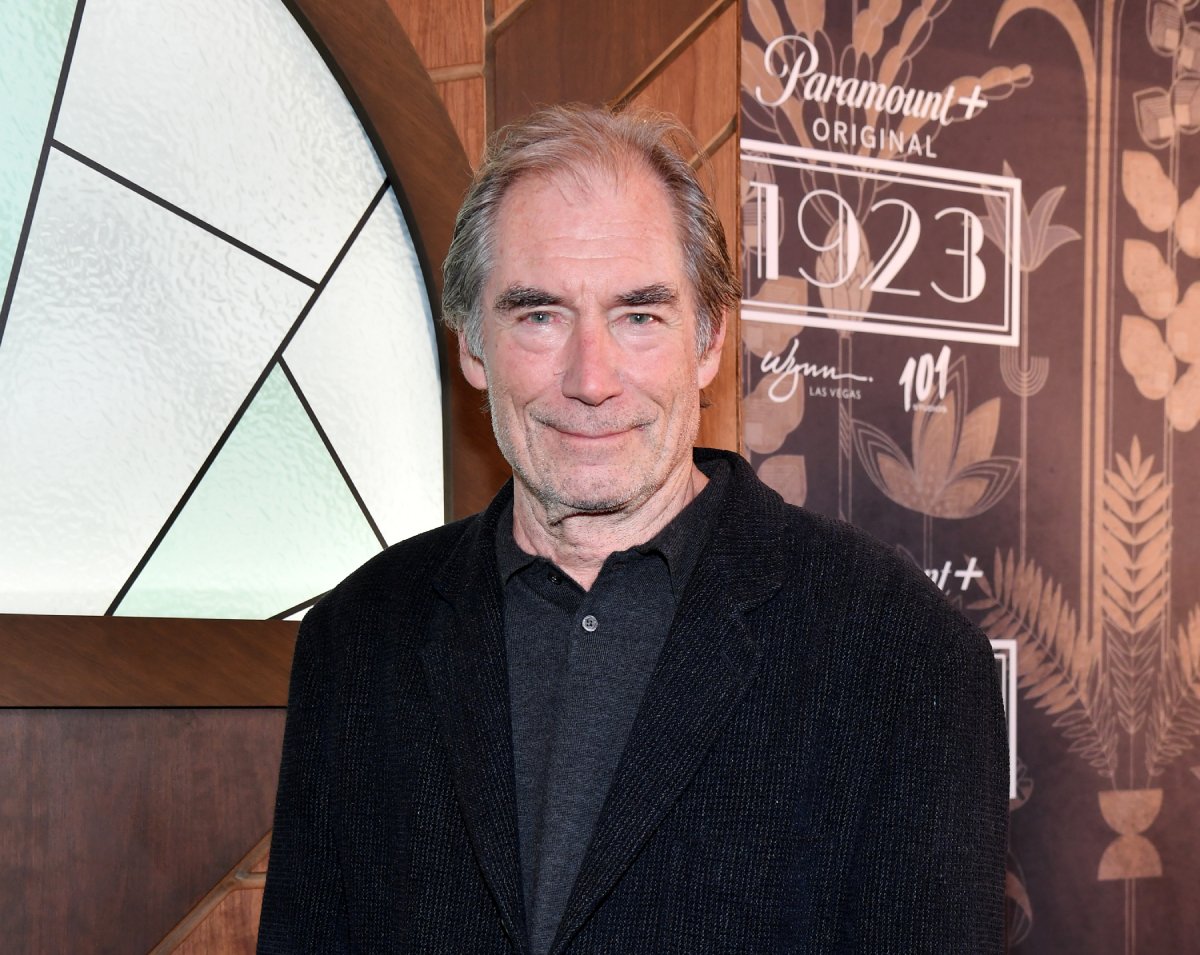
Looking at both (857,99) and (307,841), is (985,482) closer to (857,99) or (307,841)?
(857,99)

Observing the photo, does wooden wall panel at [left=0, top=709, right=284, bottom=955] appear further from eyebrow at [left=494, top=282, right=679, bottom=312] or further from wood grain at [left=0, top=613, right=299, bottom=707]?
eyebrow at [left=494, top=282, right=679, bottom=312]

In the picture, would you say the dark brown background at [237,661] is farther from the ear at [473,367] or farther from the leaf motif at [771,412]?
the ear at [473,367]

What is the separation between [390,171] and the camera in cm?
204

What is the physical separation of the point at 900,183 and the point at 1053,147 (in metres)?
0.31

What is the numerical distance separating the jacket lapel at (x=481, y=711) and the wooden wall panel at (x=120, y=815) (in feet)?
1.57

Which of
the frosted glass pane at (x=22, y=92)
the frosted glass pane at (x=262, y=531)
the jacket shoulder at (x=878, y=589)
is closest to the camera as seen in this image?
the jacket shoulder at (x=878, y=589)

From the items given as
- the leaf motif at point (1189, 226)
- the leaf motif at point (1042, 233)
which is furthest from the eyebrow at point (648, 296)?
the leaf motif at point (1189, 226)

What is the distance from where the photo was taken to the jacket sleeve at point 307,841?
4.83 ft

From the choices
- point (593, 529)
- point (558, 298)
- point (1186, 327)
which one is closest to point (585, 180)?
point (558, 298)

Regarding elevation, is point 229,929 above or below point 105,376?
below

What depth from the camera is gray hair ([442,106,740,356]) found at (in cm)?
150

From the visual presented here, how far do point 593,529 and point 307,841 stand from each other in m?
0.46

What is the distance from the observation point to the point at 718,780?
133 centimetres

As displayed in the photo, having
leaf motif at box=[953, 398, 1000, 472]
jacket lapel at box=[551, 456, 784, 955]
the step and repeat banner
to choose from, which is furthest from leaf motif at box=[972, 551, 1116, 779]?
jacket lapel at box=[551, 456, 784, 955]
